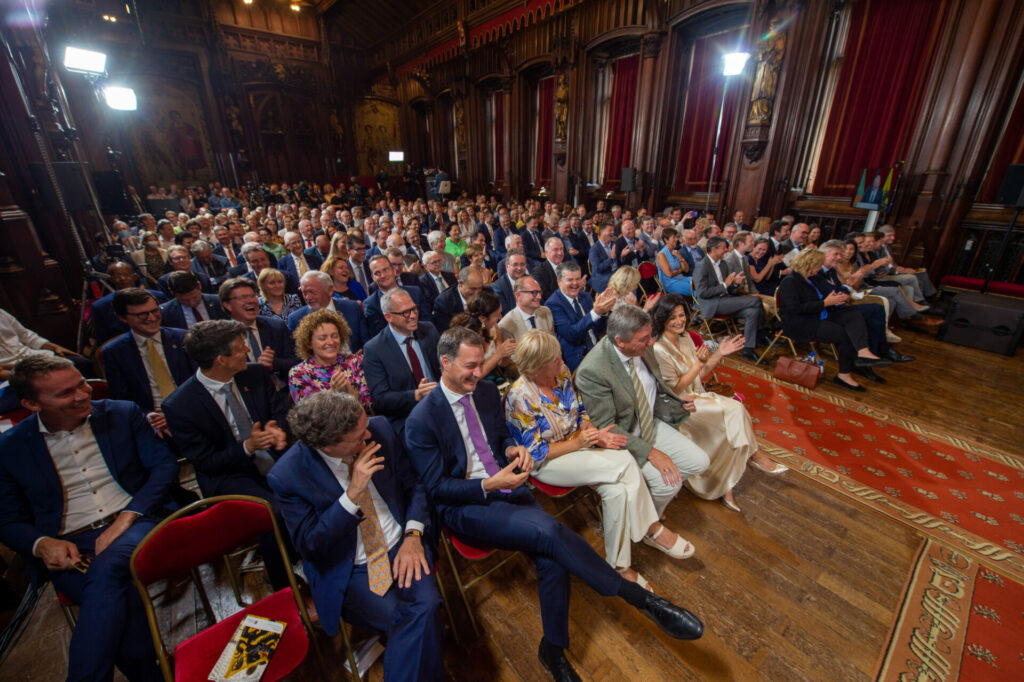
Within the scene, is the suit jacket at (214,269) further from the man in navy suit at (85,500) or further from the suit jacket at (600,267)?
the suit jacket at (600,267)

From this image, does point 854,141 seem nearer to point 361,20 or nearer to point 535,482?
point 535,482

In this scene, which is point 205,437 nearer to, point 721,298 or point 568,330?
point 568,330

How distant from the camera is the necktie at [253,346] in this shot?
2.92 m

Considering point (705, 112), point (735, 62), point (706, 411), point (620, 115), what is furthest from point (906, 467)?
point (620, 115)

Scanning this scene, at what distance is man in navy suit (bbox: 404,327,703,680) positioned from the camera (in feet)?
5.96

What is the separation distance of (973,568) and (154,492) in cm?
444

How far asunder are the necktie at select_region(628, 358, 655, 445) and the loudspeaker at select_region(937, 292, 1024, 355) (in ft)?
17.7

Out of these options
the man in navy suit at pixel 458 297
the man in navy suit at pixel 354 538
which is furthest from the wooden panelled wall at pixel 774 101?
the man in navy suit at pixel 354 538

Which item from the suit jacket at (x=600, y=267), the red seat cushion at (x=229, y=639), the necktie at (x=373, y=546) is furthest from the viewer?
the suit jacket at (x=600, y=267)

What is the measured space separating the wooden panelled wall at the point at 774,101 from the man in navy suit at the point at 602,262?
4075mm

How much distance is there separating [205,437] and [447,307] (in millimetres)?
1975

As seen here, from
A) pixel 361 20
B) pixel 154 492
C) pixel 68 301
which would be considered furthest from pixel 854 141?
pixel 361 20

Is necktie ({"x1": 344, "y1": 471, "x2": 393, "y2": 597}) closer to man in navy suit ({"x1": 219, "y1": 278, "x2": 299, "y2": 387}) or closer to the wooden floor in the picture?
the wooden floor

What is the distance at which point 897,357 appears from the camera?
4.67 meters
